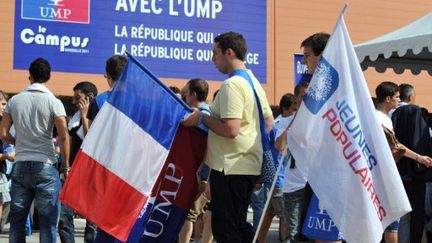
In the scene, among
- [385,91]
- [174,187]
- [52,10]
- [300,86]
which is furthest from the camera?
[52,10]

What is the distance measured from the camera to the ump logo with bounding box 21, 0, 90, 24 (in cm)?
1788

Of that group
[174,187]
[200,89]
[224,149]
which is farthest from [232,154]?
[200,89]

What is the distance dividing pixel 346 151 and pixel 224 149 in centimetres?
89

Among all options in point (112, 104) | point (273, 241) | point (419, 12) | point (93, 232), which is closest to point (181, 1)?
point (419, 12)

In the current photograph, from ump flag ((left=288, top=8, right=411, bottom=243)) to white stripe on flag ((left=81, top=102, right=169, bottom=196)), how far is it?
1.00m

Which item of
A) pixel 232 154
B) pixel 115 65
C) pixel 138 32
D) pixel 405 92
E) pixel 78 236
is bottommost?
pixel 78 236

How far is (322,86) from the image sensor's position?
5289 mm

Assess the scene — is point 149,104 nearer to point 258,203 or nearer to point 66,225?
point 66,225

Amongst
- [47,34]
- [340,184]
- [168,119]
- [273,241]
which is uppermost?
[47,34]

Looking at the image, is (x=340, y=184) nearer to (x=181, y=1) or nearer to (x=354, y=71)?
(x=354, y=71)

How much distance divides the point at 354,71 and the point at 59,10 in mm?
13605

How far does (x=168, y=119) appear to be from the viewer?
18.8ft

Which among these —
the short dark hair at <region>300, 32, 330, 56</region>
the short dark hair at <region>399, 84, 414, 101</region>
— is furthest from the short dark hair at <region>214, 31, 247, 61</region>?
the short dark hair at <region>399, 84, 414, 101</region>

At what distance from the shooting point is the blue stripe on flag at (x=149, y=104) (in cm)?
572
